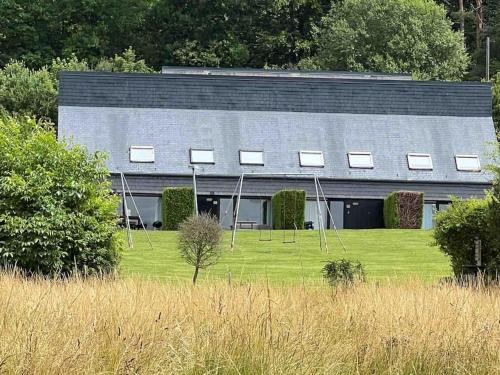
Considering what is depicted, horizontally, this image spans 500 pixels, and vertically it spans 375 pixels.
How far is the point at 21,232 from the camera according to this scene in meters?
16.8

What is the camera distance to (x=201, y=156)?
37.3m

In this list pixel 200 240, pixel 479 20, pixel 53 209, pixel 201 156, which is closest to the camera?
pixel 53 209

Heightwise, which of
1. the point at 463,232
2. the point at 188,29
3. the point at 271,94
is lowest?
the point at 463,232

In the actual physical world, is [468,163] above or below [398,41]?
below

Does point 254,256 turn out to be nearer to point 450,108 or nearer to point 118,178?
point 118,178

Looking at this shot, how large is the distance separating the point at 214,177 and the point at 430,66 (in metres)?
18.7

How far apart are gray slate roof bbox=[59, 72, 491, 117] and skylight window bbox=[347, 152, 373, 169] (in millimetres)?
2088

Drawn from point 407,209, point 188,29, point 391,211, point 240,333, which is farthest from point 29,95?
point 240,333

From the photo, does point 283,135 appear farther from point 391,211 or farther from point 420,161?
point 391,211

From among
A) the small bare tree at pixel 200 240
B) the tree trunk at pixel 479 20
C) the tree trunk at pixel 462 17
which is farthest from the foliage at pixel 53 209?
the tree trunk at pixel 462 17

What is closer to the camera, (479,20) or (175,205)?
(175,205)

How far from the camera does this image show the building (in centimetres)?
3725

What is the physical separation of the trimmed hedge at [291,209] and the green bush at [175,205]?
271 cm

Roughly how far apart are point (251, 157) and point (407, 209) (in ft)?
18.4
